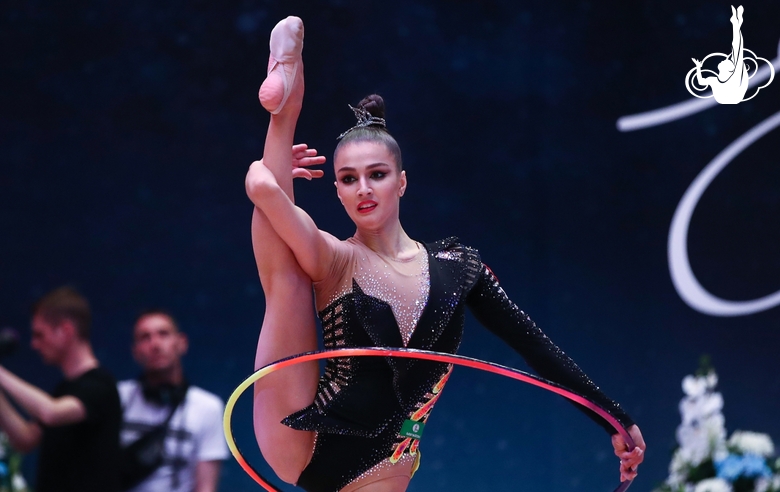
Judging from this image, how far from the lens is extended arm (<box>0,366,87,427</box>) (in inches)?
122

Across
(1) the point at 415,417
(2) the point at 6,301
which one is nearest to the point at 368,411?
(1) the point at 415,417

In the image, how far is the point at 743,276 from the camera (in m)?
4.64

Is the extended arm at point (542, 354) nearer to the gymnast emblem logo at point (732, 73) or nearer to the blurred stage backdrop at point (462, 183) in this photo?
the blurred stage backdrop at point (462, 183)

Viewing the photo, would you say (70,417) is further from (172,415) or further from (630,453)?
(630,453)

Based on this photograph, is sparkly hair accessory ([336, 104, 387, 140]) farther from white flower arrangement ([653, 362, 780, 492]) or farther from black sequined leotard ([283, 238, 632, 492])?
white flower arrangement ([653, 362, 780, 492])

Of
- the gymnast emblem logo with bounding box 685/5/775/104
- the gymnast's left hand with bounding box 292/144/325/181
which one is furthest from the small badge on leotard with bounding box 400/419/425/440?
the gymnast emblem logo with bounding box 685/5/775/104

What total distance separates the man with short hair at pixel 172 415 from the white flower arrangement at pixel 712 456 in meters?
1.97

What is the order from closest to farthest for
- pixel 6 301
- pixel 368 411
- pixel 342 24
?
pixel 368 411, pixel 6 301, pixel 342 24

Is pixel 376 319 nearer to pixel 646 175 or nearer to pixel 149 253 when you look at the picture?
pixel 149 253

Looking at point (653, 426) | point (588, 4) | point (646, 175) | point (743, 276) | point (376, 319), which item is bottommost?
point (376, 319)

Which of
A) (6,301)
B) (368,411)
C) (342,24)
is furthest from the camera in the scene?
(342,24)

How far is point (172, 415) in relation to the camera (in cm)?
352

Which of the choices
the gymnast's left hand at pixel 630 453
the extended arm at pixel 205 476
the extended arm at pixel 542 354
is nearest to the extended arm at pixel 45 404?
the extended arm at pixel 205 476

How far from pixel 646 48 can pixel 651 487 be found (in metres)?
2.27
